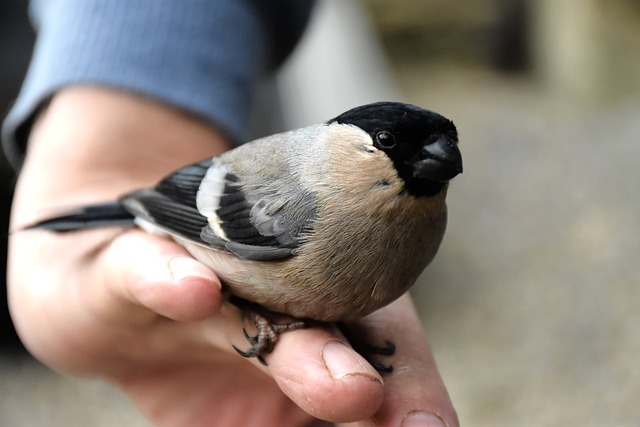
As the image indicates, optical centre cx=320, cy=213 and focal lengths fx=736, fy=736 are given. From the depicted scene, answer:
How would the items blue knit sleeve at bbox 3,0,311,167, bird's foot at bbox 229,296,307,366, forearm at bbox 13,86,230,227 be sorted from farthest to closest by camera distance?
blue knit sleeve at bbox 3,0,311,167, forearm at bbox 13,86,230,227, bird's foot at bbox 229,296,307,366

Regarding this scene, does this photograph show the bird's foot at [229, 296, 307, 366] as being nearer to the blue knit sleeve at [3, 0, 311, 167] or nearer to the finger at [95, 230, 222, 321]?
the finger at [95, 230, 222, 321]

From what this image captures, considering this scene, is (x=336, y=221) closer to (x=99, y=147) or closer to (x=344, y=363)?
(x=344, y=363)

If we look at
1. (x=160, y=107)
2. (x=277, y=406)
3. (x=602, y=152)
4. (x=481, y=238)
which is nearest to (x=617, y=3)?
(x=602, y=152)

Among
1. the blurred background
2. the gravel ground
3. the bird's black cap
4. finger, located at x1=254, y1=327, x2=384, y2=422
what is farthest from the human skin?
the gravel ground

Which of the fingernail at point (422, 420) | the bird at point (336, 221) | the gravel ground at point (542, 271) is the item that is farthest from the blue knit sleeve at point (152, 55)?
the gravel ground at point (542, 271)

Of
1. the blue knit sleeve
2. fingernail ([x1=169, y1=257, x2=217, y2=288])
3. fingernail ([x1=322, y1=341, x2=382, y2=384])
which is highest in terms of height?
the blue knit sleeve

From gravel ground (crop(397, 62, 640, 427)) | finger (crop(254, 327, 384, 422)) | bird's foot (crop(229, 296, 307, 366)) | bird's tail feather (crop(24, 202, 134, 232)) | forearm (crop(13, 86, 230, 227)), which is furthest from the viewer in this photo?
gravel ground (crop(397, 62, 640, 427))
